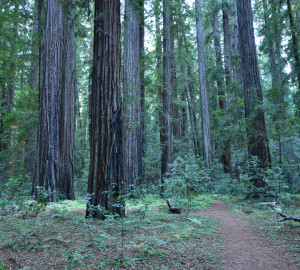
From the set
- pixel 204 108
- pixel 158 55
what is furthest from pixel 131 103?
pixel 204 108

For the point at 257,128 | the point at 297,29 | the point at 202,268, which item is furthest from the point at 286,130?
the point at 297,29

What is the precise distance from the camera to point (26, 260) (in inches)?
122

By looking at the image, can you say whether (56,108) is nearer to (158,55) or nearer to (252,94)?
(252,94)

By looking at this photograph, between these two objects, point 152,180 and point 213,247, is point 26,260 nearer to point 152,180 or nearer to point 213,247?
point 213,247

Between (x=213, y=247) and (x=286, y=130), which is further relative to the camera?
(x=286, y=130)

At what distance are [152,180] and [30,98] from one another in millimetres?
14050

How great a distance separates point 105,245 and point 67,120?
23.5 feet

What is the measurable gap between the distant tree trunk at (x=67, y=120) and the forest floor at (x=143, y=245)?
12.2 ft

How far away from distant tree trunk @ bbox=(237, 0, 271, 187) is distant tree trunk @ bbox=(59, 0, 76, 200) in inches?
277

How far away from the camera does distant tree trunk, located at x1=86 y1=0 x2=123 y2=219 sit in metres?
5.38

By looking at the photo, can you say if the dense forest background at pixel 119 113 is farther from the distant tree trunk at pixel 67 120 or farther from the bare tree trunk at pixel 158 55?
the bare tree trunk at pixel 158 55

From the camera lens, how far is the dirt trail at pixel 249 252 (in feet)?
11.1

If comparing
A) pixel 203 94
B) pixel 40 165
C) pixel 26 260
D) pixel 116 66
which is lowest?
pixel 26 260

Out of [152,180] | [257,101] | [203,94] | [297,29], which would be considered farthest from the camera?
[152,180]
